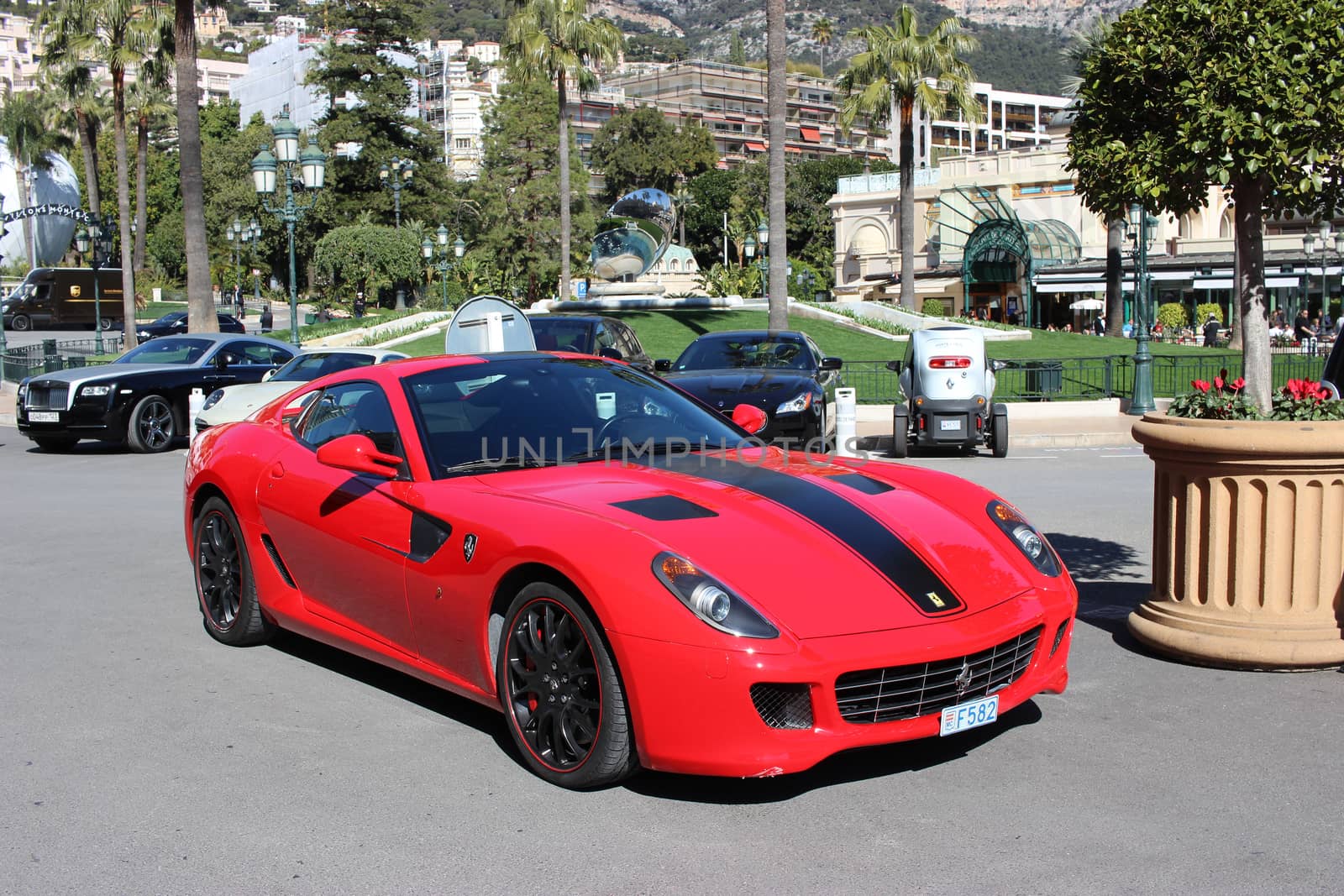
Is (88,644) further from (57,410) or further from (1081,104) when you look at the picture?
(57,410)

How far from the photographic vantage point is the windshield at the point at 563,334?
1772cm

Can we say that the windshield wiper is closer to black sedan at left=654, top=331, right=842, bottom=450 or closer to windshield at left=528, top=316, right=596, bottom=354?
black sedan at left=654, top=331, right=842, bottom=450

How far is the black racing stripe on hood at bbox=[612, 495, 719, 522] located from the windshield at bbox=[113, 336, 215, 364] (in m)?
15.2

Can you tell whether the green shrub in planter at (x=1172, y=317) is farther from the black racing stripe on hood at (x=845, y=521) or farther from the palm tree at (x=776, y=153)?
the black racing stripe on hood at (x=845, y=521)

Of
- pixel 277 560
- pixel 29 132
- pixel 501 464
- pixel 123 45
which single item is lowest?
pixel 277 560

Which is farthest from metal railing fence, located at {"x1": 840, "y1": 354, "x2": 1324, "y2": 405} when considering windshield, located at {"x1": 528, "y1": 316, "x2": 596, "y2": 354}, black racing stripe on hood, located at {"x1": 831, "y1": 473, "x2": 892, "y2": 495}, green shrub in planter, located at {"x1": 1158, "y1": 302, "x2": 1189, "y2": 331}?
green shrub in planter, located at {"x1": 1158, "y1": 302, "x2": 1189, "y2": 331}

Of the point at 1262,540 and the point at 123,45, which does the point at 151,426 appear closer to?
the point at 1262,540

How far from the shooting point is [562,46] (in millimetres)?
45406

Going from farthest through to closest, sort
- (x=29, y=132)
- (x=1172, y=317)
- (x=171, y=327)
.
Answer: (x=29, y=132) < (x=1172, y=317) < (x=171, y=327)

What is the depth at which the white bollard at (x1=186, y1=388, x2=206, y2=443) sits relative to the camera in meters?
16.4

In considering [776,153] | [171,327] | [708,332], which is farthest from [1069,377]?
[171,327]

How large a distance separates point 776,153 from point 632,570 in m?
23.7

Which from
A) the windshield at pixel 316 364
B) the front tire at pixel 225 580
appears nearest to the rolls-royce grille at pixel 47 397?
the windshield at pixel 316 364

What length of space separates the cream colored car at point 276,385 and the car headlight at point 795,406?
4.44 m
